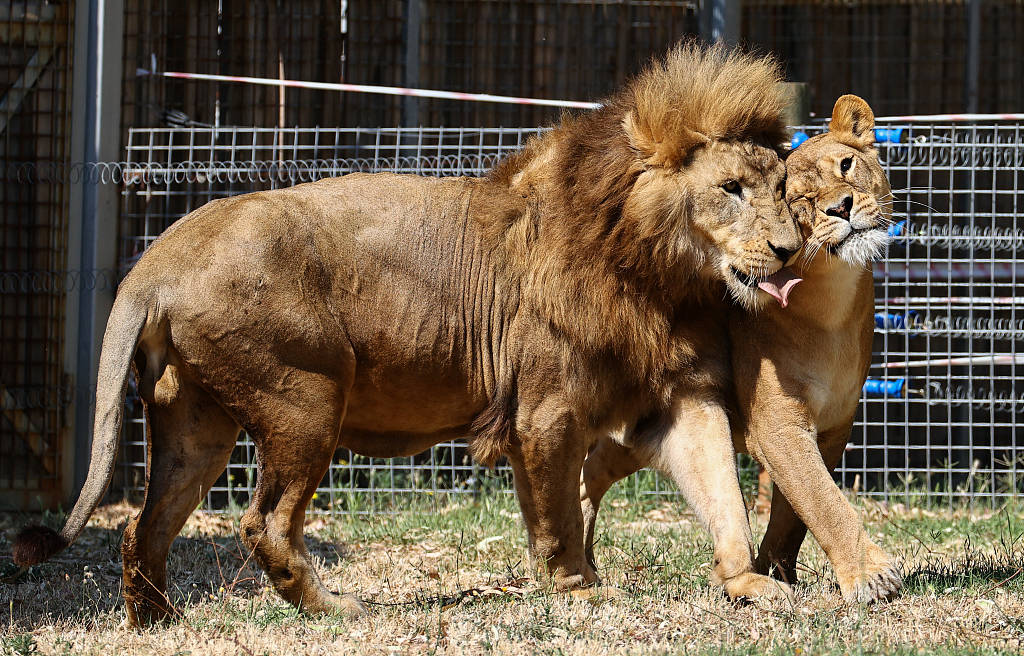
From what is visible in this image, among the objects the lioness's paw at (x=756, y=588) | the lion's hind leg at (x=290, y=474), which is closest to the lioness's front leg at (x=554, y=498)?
the lioness's paw at (x=756, y=588)

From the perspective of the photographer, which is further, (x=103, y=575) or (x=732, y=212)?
(x=103, y=575)

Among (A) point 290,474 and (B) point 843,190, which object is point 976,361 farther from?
(A) point 290,474

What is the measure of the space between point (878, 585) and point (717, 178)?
60.5 inches

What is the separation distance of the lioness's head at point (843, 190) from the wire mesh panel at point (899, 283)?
2119mm

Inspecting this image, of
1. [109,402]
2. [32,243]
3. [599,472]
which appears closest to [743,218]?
[599,472]

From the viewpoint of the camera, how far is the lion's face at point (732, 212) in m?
4.38

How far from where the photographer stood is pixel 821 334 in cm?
451

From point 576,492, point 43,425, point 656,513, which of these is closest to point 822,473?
point 576,492

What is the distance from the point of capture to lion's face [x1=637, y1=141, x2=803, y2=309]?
438 centimetres

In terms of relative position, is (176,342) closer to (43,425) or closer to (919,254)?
(43,425)

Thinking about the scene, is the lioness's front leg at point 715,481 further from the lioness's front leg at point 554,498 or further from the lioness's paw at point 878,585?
the lioness's front leg at point 554,498

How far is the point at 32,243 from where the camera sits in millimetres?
7602

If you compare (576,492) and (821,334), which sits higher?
(821,334)

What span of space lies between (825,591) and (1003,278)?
445cm
